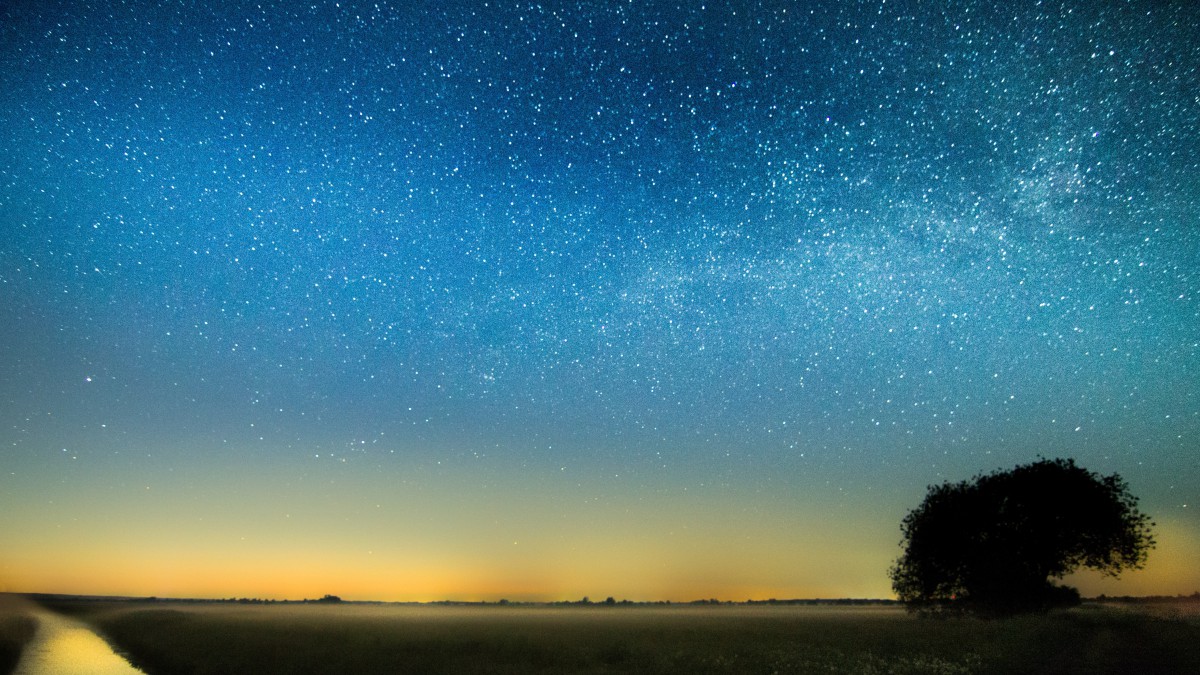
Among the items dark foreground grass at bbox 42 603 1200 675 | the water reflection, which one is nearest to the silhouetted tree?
dark foreground grass at bbox 42 603 1200 675

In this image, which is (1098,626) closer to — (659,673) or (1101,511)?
(1101,511)

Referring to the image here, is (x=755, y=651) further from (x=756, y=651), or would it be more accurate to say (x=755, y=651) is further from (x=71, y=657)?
(x=71, y=657)

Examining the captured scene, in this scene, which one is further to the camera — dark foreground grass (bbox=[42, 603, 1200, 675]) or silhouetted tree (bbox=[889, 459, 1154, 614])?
silhouetted tree (bbox=[889, 459, 1154, 614])

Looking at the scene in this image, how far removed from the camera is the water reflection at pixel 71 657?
78.9 ft

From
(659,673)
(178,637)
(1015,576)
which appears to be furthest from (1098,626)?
(178,637)

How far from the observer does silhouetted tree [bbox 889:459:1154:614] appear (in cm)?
3098

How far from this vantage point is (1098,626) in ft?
85.1

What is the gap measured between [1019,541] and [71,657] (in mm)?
45166

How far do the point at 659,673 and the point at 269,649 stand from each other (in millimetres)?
18670

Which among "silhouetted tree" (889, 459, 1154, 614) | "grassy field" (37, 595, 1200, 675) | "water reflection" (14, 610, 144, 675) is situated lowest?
"water reflection" (14, 610, 144, 675)

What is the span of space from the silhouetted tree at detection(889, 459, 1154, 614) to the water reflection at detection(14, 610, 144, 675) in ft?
119

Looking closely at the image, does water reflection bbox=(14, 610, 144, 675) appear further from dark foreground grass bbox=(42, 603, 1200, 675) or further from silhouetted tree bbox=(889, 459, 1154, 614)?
silhouetted tree bbox=(889, 459, 1154, 614)

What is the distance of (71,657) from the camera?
94.1 feet

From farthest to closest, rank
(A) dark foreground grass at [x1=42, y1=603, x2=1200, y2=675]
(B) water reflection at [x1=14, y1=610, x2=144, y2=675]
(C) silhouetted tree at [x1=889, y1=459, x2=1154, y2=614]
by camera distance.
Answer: (C) silhouetted tree at [x1=889, y1=459, x2=1154, y2=614] → (B) water reflection at [x1=14, y1=610, x2=144, y2=675] → (A) dark foreground grass at [x1=42, y1=603, x2=1200, y2=675]
